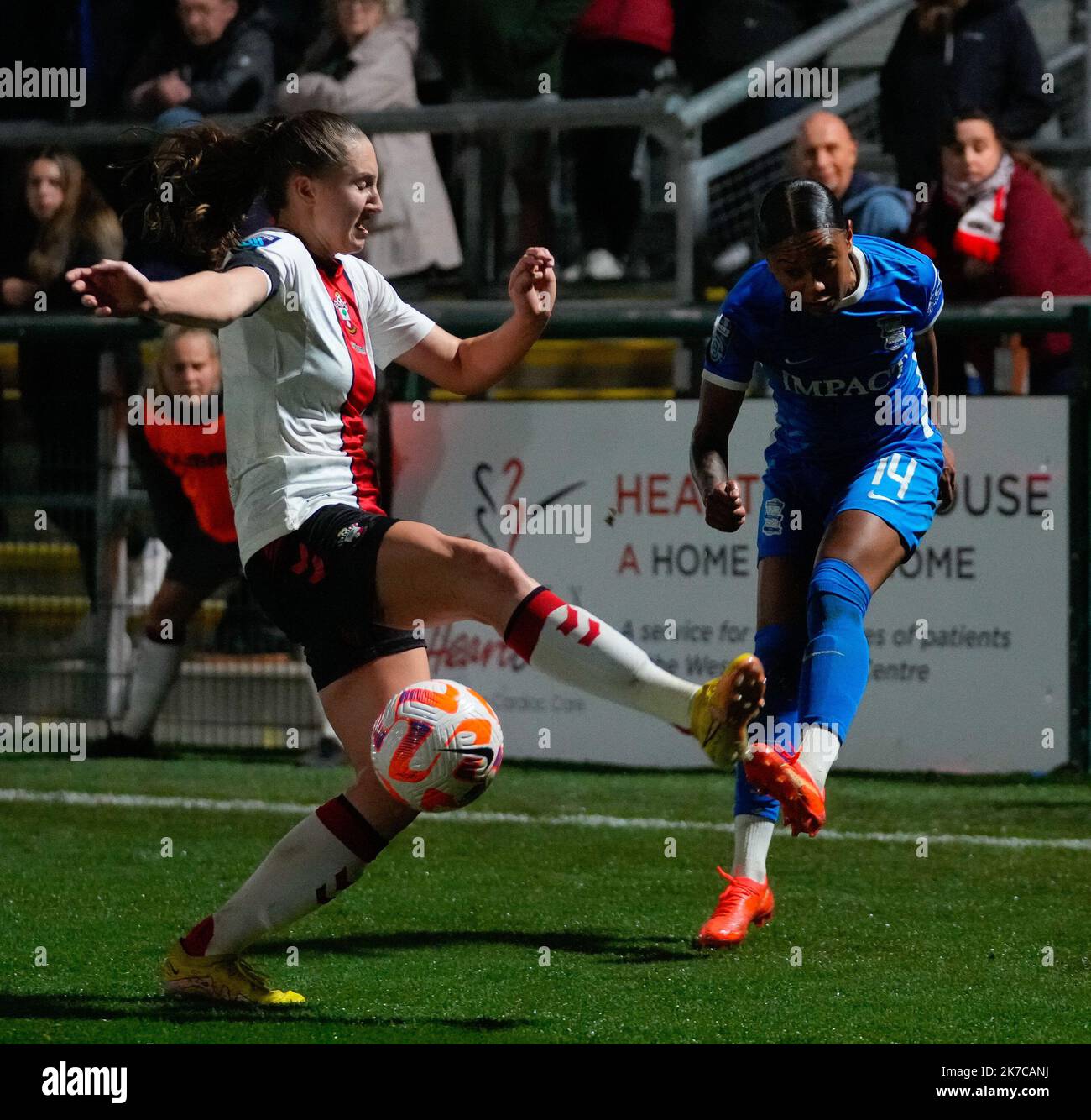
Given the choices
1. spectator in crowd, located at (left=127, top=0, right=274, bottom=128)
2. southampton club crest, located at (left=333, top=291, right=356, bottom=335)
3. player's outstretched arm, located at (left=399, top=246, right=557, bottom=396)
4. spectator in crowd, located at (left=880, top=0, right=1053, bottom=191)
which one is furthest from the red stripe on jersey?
spectator in crowd, located at (left=127, top=0, right=274, bottom=128)

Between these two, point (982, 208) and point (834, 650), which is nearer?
point (834, 650)

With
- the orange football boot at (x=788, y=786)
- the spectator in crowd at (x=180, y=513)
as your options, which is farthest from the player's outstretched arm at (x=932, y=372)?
the spectator in crowd at (x=180, y=513)

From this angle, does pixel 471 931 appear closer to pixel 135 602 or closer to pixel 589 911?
pixel 589 911

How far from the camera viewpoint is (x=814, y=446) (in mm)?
5395

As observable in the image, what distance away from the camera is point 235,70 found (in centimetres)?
1027

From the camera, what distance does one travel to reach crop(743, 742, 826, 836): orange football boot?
4.42 meters

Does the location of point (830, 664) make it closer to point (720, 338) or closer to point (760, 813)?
point (760, 813)

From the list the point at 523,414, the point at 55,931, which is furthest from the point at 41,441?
the point at 55,931

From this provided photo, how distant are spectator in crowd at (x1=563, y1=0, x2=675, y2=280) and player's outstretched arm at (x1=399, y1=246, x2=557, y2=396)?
5.11 m

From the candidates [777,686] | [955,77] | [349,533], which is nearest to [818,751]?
[777,686]

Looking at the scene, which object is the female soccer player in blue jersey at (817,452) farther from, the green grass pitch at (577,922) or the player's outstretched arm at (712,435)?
the green grass pitch at (577,922)

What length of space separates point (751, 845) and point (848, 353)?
54.5 inches

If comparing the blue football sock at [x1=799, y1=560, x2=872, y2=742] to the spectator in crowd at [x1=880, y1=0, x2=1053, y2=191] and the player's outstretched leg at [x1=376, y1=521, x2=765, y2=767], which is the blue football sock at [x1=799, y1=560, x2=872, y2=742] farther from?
the spectator in crowd at [x1=880, y1=0, x2=1053, y2=191]

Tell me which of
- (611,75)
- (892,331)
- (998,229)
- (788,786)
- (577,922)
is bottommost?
(577,922)
